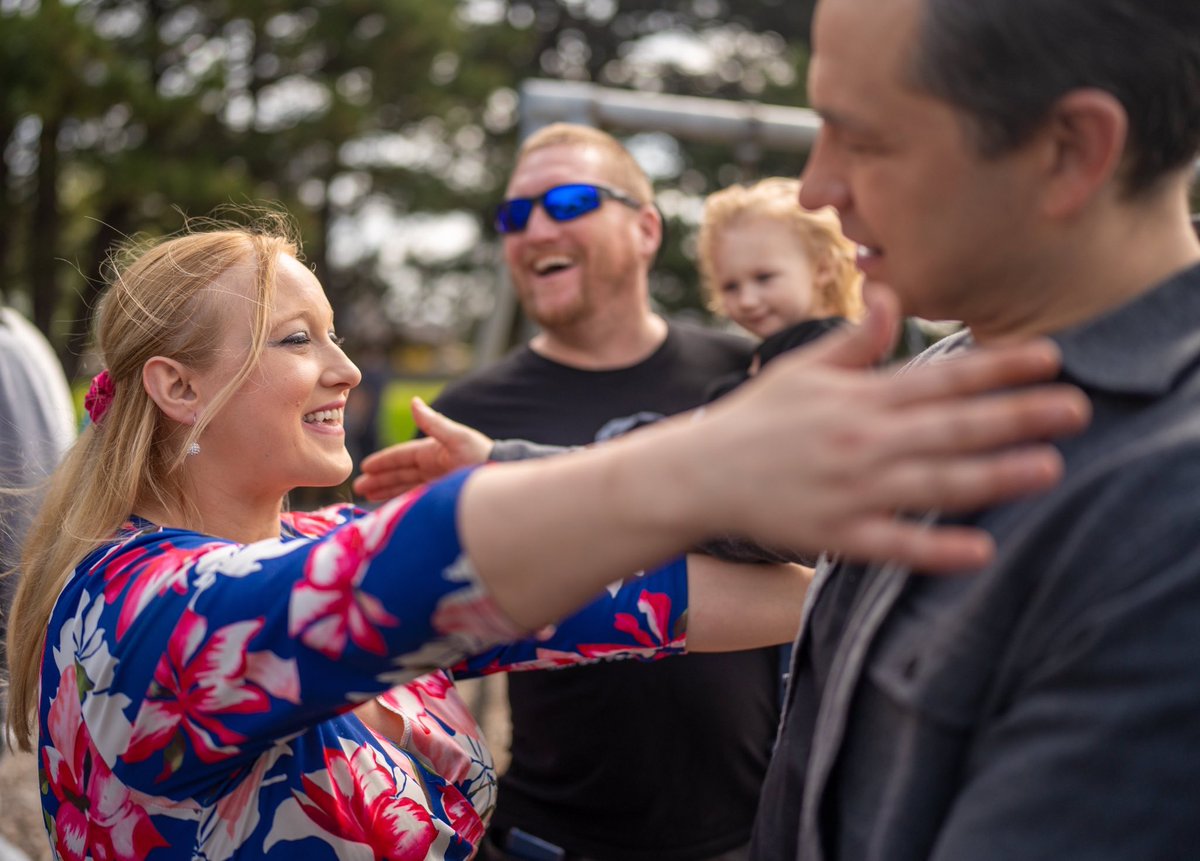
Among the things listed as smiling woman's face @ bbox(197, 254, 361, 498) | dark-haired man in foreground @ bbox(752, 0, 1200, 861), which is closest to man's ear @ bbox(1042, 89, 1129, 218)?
dark-haired man in foreground @ bbox(752, 0, 1200, 861)

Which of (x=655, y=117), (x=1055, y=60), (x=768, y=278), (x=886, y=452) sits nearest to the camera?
(x=886, y=452)

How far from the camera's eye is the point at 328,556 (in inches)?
45.9

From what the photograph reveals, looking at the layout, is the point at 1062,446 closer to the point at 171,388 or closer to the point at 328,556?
the point at 328,556

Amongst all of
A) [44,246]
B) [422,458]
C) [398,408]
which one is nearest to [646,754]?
[422,458]

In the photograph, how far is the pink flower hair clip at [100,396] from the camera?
189 cm

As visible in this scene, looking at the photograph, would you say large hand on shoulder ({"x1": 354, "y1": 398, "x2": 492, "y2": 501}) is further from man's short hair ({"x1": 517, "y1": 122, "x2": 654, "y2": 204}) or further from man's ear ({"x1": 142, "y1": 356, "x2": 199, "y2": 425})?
man's short hair ({"x1": 517, "y1": 122, "x2": 654, "y2": 204})

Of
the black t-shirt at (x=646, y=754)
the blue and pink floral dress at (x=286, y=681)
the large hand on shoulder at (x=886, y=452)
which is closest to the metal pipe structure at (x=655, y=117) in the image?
the black t-shirt at (x=646, y=754)

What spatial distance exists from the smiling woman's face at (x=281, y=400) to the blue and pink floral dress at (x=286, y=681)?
197 mm

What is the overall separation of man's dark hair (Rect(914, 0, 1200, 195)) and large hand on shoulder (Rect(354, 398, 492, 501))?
4.46 ft

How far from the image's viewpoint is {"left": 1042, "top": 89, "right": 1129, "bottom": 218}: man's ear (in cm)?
101

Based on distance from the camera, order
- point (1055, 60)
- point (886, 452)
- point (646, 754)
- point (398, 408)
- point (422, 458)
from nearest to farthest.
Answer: point (886, 452) → point (1055, 60) → point (422, 458) → point (646, 754) → point (398, 408)

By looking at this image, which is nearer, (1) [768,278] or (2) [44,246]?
(1) [768,278]

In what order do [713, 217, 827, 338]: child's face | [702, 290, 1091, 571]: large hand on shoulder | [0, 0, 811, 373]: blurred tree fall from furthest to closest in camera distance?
1. [0, 0, 811, 373]: blurred tree
2. [713, 217, 827, 338]: child's face
3. [702, 290, 1091, 571]: large hand on shoulder

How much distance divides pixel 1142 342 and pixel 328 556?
85cm
